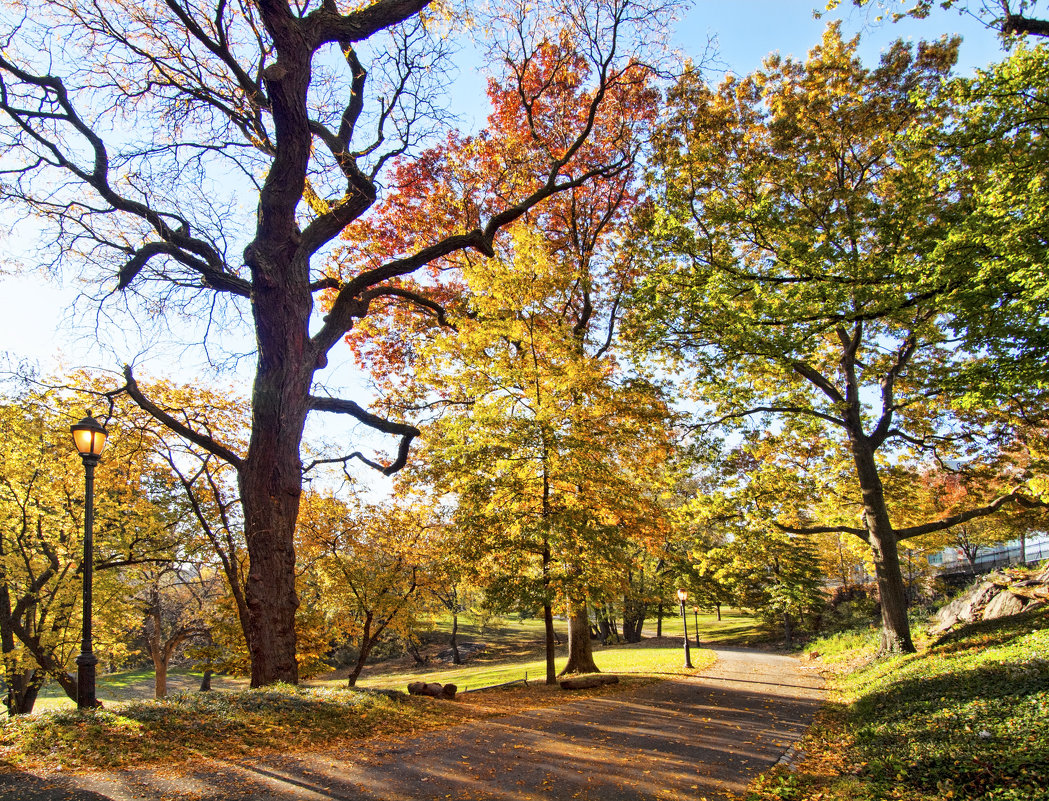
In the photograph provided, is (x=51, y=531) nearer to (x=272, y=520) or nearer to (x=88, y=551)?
(x=88, y=551)

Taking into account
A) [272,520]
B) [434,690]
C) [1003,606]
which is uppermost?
[272,520]

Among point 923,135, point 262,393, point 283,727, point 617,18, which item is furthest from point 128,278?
point 923,135

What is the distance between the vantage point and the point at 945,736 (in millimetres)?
5984

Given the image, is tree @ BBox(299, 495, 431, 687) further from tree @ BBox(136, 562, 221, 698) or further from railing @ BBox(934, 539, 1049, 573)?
railing @ BBox(934, 539, 1049, 573)

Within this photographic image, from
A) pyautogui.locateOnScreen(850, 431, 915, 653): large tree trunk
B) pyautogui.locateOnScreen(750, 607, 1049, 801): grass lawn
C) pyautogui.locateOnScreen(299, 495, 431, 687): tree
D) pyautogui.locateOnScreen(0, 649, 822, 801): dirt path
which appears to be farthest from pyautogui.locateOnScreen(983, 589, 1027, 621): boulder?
pyautogui.locateOnScreen(299, 495, 431, 687): tree

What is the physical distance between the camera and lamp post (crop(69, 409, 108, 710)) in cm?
712

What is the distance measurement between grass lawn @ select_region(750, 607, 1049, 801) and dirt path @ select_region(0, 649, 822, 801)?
664 millimetres

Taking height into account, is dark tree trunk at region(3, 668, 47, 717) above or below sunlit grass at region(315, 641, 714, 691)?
above

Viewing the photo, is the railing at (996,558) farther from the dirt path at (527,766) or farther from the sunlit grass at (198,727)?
the sunlit grass at (198,727)

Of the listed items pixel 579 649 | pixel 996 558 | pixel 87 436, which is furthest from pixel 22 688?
pixel 996 558

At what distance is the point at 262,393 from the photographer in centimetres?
885

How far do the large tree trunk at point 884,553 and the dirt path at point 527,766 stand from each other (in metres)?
5.51

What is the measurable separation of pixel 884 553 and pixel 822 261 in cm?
909

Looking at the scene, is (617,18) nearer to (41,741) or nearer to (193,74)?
(193,74)
